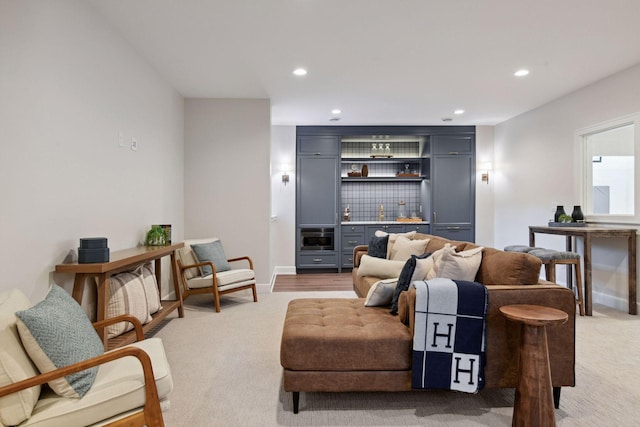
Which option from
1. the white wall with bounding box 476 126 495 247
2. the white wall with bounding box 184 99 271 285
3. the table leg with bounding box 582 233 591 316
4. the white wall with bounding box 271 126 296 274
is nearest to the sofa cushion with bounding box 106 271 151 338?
the white wall with bounding box 184 99 271 285

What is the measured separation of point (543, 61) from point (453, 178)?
3.21 metres

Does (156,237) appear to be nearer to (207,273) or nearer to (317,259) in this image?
(207,273)

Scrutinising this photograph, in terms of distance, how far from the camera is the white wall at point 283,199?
271 inches

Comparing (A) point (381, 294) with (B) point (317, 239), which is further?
(B) point (317, 239)

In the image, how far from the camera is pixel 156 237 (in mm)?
3789

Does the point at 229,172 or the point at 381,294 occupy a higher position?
the point at 229,172

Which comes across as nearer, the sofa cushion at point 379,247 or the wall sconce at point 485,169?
the sofa cushion at point 379,247

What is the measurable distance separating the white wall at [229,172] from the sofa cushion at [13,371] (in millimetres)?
3589

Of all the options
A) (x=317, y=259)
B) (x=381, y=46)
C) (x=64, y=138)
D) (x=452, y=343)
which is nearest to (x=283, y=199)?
(x=317, y=259)

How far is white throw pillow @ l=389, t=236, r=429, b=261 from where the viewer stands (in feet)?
12.1

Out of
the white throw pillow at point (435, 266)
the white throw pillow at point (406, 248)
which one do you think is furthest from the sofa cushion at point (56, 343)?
the white throw pillow at point (406, 248)

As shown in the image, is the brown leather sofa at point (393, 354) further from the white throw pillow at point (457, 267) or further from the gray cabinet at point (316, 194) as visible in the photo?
the gray cabinet at point (316, 194)

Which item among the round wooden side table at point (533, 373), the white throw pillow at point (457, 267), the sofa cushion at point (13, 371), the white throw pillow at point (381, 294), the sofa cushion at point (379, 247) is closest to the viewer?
the sofa cushion at point (13, 371)

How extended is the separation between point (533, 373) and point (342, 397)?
1.08 meters
